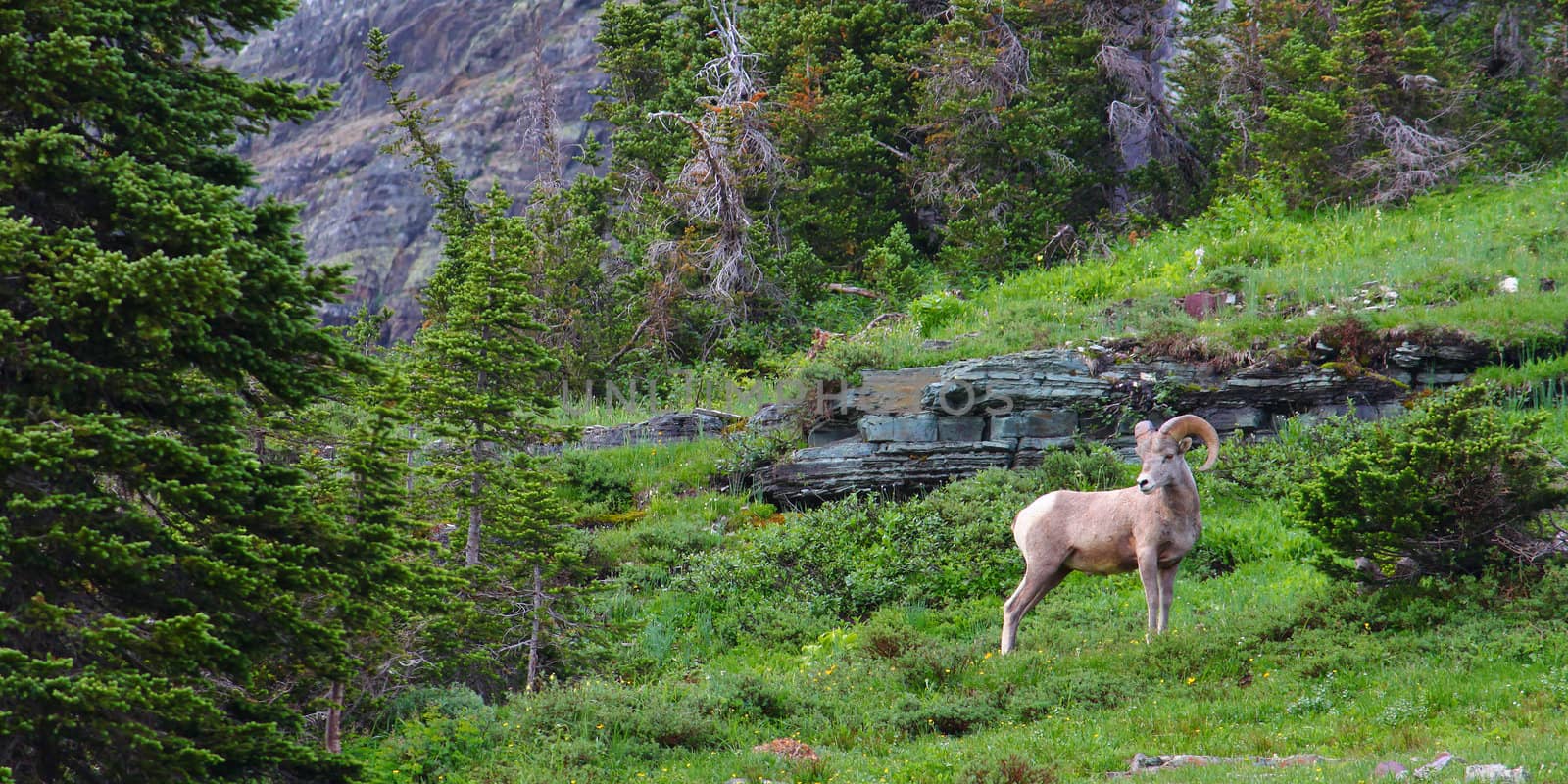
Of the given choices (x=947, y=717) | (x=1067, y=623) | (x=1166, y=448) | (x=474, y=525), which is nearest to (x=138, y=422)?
(x=474, y=525)

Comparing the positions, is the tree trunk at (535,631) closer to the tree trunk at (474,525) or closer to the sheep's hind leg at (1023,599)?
the tree trunk at (474,525)

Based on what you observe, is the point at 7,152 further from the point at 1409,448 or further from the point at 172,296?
the point at 1409,448

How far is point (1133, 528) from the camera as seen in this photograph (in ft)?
36.3

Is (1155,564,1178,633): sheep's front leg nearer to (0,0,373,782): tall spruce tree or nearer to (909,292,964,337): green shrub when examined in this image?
(0,0,373,782): tall spruce tree

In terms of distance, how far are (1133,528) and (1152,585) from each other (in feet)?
1.75

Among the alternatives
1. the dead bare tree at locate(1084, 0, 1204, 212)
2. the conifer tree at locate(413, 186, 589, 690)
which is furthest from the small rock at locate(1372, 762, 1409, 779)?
the dead bare tree at locate(1084, 0, 1204, 212)

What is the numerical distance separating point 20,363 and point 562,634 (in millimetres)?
6672

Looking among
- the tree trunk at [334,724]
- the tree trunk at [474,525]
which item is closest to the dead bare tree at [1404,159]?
the tree trunk at [474,525]

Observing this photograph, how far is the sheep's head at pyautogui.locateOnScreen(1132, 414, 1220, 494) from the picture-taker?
10539mm

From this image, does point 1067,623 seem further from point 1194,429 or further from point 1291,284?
point 1291,284

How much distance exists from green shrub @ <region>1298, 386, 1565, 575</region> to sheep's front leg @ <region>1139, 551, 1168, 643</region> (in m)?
1.33

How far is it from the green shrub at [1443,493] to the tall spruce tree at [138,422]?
7.66m

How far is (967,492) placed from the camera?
52.1 feet

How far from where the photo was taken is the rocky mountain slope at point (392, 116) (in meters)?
49.6
